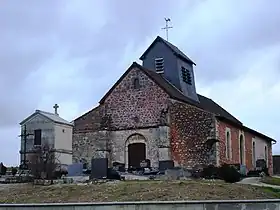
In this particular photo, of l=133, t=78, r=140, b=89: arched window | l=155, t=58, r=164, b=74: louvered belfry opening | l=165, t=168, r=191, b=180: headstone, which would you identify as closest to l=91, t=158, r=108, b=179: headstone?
l=165, t=168, r=191, b=180: headstone

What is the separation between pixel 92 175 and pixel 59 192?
4556 mm

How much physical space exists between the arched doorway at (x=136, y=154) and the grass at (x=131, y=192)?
13.4m

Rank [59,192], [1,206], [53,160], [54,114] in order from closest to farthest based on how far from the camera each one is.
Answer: [1,206], [59,192], [53,160], [54,114]

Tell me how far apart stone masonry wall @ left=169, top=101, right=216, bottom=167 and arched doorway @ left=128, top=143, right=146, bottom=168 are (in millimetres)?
2054

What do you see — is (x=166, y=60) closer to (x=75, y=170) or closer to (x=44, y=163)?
(x=75, y=170)

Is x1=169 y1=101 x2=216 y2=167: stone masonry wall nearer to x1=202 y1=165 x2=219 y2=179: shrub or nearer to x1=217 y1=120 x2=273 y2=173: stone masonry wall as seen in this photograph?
x1=217 y1=120 x2=273 y2=173: stone masonry wall

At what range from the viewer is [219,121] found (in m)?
34.8

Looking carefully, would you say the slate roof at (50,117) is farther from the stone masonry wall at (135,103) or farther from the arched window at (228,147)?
the arched window at (228,147)

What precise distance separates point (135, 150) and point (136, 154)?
27cm

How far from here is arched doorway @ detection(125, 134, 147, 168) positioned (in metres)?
34.7

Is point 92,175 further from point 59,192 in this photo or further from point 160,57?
point 160,57

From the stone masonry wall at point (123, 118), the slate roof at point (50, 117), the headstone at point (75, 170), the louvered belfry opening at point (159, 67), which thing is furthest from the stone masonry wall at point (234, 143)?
the headstone at point (75, 170)

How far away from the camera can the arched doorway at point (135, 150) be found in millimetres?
34713

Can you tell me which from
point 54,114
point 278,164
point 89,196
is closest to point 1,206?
point 89,196
